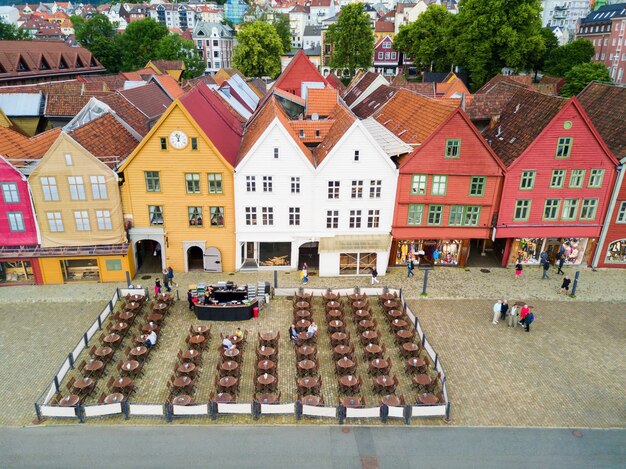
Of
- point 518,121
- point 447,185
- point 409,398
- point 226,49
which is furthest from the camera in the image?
point 226,49

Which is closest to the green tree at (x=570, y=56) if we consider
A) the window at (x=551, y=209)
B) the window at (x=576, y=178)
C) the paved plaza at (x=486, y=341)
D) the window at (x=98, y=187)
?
the window at (x=576, y=178)

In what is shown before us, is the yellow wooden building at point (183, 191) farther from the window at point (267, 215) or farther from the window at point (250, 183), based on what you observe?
the window at point (267, 215)

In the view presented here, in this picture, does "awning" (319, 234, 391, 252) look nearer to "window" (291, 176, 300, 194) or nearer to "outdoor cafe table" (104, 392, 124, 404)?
"window" (291, 176, 300, 194)

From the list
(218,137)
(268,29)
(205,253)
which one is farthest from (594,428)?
(268,29)

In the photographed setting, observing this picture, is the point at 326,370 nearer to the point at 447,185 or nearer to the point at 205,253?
the point at 205,253

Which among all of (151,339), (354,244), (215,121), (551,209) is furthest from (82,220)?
(551,209)

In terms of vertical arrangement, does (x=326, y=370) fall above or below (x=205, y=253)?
below
